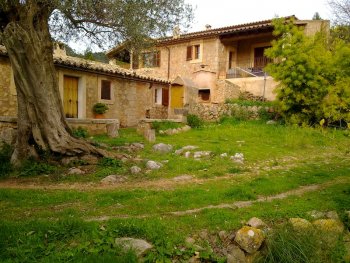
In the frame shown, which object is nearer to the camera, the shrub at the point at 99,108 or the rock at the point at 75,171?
the rock at the point at 75,171

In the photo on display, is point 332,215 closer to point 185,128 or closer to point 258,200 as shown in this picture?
point 258,200

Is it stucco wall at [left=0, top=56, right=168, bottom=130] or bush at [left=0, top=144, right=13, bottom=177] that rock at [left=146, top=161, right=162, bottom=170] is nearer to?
bush at [left=0, top=144, right=13, bottom=177]

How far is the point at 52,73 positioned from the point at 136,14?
271 centimetres

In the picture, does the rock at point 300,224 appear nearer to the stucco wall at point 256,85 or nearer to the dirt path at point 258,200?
the dirt path at point 258,200

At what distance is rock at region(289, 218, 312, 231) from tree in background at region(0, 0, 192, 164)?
514cm

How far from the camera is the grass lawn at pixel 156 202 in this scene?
3949mm

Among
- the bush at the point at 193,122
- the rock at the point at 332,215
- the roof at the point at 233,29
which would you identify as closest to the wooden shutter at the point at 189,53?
the roof at the point at 233,29

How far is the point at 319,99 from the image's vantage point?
47.4 ft

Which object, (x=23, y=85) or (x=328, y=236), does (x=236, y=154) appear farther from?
(x=23, y=85)

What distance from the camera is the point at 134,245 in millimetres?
3996

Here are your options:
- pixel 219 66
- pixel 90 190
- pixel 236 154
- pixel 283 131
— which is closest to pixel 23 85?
pixel 90 190

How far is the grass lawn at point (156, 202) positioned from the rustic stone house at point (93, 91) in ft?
17.3

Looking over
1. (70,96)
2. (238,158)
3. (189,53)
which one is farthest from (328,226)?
(189,53)

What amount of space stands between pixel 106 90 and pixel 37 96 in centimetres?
835
